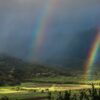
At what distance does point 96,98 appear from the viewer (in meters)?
197

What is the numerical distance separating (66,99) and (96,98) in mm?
19907

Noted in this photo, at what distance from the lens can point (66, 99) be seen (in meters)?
200
